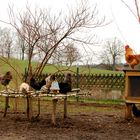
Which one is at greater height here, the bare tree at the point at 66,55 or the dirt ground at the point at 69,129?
the bare tree at the point at 66,55

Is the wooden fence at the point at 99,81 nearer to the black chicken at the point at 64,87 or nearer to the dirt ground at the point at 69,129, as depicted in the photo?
the dirt ground at the point at 69,129

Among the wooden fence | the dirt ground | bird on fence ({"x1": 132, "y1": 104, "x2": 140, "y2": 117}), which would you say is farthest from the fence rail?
the dirt ground

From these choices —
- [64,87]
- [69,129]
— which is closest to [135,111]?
[64,87]

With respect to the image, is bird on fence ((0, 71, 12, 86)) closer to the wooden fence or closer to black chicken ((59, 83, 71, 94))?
→ black chicken ((59, 83, 71, 94))

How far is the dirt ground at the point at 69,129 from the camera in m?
7.16

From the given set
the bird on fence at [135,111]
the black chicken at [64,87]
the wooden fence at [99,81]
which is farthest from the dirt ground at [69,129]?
the wooden fence at [99,81]

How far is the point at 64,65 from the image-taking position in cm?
1062

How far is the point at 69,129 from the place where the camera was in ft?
26.1

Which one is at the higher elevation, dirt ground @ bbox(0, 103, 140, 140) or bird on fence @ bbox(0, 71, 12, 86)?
bird on fence @ bbox(0, 71, 12, 86)

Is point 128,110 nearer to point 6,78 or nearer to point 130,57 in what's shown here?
point 130,57

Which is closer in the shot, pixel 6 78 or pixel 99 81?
pixel 6 78

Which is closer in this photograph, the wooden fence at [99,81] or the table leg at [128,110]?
the table leg at [128,110]

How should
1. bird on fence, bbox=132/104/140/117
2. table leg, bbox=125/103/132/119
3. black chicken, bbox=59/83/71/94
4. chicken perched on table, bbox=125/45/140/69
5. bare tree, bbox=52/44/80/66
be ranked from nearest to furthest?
1. black chicken, bbox=59/83/71/94
2. chicken perched on table, bbox=125/45/140/69
3. table leg, bbox=125/103/132/119
4. bird on fence, bbox=132/104/140/117
5. bare tree, bbox=52/44/80/66

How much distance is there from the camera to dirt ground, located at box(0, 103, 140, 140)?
716 centimetres
